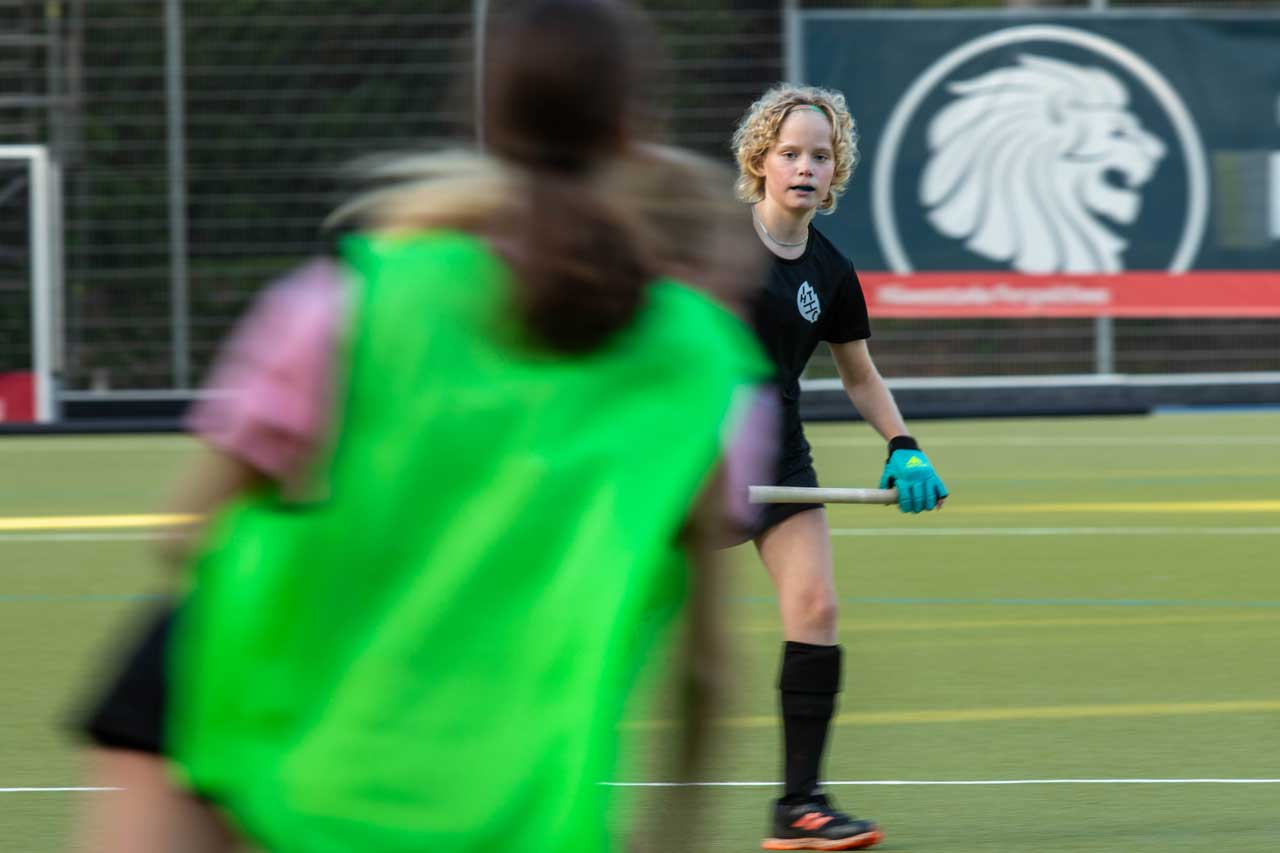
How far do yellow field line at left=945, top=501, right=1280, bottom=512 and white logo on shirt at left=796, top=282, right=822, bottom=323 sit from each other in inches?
270

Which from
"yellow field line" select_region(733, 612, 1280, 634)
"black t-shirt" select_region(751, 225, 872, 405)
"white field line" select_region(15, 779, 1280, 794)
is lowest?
"yellow field line" select_region(733, 612, 1280, 634)

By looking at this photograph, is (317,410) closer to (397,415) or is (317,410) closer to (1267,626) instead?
(397,415)

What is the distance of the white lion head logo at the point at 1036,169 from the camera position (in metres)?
16.9

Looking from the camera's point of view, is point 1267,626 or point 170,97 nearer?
point 1267,626

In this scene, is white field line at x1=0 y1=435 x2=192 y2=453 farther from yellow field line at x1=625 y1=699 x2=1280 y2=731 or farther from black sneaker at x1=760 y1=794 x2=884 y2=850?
black sneaker at x1=760 y1=794 x2=884 y2=850

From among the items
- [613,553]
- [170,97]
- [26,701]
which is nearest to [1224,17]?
[170,97]

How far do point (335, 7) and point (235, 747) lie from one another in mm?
15813

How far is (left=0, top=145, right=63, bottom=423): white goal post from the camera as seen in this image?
56.1 feet

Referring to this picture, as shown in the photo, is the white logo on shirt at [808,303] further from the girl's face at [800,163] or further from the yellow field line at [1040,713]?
the yellow field line at [1040,713]

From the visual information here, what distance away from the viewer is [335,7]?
17.0 metres

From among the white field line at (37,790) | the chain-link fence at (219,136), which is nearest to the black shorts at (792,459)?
the white field line at (37,790)

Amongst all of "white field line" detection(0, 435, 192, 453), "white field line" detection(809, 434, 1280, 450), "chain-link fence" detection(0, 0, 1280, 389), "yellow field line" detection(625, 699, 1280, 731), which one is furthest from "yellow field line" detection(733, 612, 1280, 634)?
"chain-link fence" detection(0, 0, 1280, 389)

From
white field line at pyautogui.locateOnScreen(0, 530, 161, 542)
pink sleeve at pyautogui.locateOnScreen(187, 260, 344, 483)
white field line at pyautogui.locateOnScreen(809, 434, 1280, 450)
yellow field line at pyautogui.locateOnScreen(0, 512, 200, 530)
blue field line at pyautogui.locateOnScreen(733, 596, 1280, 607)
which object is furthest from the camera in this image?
white field line at pyautogui.locateOnScreen(809, 434, 1280, 450)

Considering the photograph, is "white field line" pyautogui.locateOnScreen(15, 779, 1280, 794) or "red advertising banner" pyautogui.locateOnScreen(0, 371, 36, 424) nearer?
"white field line" pyautogui.locateOnScreen(15, 779, 1280, 794)
